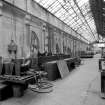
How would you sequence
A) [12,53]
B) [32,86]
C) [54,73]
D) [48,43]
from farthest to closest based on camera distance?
[48,43]
[12,53]
[54,73]
[32,86]

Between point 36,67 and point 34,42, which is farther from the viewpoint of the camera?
point 34,42

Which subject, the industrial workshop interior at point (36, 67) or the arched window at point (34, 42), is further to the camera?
the arched window at point (34, 42)

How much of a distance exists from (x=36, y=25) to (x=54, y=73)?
4098mm

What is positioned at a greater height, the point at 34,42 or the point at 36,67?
the point at 34,42

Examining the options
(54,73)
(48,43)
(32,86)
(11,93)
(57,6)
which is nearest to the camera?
(11,93)

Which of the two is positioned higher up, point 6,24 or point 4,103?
point 6,24

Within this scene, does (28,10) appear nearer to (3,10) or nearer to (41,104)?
(3,10)

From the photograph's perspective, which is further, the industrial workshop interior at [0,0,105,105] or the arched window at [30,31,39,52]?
the arched window at [30,31,39,52]

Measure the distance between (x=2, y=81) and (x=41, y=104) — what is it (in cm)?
131

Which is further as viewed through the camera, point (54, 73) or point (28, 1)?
point (28, 1)

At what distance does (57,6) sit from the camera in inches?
402

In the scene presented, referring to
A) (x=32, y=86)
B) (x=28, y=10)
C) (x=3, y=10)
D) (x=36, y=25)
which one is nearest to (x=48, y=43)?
(x=36, y=25)

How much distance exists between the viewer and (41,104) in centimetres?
273

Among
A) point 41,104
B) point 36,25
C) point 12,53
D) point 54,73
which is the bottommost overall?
point 41,104
